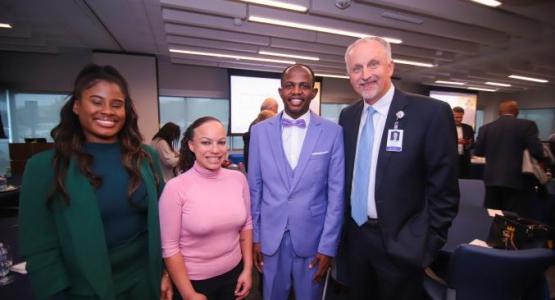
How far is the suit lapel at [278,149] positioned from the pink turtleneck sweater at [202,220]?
10.3 inches

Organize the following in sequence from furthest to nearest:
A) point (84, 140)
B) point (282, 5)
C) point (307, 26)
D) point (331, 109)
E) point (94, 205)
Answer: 1. point (331, 109)
2. point (307, 26)
3. point (282, 5)
4. point (84, 140)
5. point (94, 205)

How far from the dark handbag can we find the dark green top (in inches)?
82.4

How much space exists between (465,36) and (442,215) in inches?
210

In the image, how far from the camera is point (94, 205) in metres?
1.00

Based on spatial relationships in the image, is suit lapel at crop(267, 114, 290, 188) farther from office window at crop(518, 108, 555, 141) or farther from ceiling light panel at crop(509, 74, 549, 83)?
office window at crop(518, 108, 555, 141)

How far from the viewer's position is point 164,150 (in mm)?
4004

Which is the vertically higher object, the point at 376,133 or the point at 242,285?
the point at 376,133

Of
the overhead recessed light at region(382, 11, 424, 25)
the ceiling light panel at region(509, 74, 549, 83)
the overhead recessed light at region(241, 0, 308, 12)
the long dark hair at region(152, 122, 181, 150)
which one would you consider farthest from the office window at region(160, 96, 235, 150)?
the ceiling light panel at region(509, 74, 549, 83)

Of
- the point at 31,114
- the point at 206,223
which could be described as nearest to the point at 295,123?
the point at 206,223

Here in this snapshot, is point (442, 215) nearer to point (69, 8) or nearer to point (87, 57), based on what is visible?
point (69, 8)

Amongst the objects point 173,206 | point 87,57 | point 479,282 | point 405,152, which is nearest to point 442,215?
point 405,152

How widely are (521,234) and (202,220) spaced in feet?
6.20

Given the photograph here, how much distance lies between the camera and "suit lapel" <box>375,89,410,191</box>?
1298 millimetres

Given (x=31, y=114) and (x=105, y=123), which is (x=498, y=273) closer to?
(x=105, y=123)
